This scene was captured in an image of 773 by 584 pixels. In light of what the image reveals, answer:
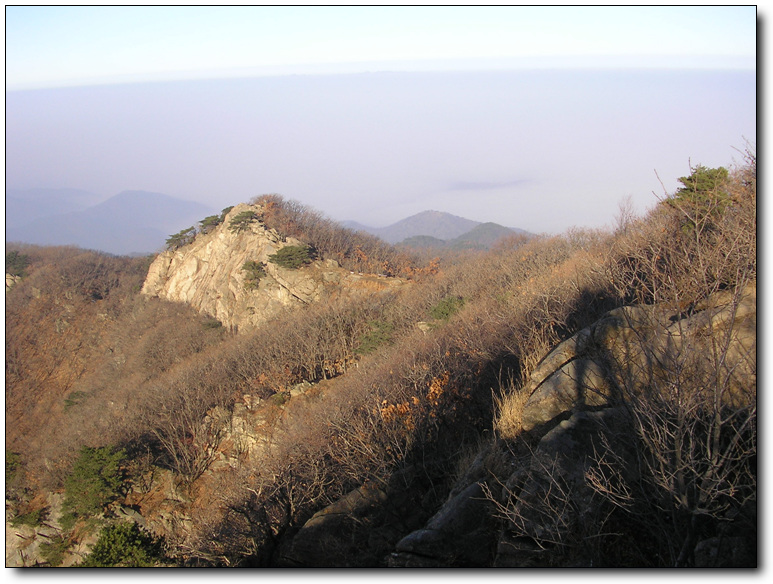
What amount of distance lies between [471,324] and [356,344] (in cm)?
882

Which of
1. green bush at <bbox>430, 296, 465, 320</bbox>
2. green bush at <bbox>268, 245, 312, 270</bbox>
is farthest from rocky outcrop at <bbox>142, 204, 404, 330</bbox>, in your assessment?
green bush at <bbox>430, 296, 465, 320</bbox>

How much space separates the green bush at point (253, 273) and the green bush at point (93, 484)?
598 inches

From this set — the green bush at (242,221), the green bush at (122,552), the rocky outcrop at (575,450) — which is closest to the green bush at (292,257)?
the green bush at (242,221)

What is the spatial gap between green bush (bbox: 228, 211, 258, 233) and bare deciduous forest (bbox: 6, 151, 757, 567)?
129cm

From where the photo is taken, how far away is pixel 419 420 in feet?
32.9

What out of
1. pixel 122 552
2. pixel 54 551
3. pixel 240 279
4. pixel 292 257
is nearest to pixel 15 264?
pixel 240 279

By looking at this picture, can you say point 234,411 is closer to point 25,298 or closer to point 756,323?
point 756,323

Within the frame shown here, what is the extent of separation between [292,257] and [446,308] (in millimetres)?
13212

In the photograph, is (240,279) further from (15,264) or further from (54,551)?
(15,264)

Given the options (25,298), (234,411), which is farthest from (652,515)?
(25,298)

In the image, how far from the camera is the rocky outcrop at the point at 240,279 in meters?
29.1

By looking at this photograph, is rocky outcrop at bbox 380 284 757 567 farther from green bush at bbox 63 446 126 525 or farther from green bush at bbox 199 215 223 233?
green bush at bbox 199 215 223 233

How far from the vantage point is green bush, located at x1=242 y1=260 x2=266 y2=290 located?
30.6 metres

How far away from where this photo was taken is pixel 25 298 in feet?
134
